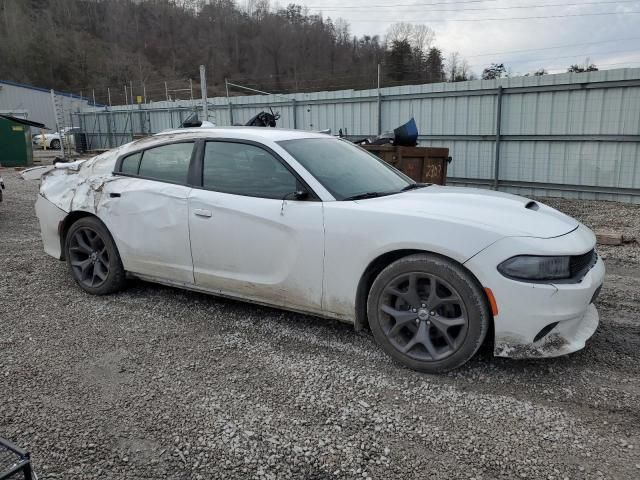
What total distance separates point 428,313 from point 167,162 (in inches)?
101

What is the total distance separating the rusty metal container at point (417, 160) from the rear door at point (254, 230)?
5038 millimetres

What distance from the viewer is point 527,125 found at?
37.8 ft

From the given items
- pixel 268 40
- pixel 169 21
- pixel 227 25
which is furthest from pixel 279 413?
pixel 169 21

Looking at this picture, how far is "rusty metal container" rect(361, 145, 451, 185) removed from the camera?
8.82 metres

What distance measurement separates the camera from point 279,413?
276 cm

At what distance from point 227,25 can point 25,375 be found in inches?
3252

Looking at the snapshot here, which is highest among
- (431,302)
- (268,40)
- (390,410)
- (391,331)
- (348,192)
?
(268,40)

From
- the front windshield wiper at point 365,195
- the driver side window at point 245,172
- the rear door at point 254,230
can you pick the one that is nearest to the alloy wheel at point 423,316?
the rear door at point 254,230

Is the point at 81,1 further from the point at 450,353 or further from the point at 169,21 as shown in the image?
the point at 450,353

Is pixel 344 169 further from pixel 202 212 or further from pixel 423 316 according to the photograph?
pixel 423 316

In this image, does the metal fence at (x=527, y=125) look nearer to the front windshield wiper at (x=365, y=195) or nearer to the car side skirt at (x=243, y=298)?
the front windshield wiper at (x=365, y=195)

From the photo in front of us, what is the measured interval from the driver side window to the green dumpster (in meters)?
20.1

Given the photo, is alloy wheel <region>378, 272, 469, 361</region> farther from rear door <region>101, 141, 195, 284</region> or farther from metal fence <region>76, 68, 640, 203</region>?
metal fence <region>76, 68, 640, 203</region>

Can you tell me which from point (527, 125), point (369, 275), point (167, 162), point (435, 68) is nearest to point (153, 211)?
point (167, 162)
